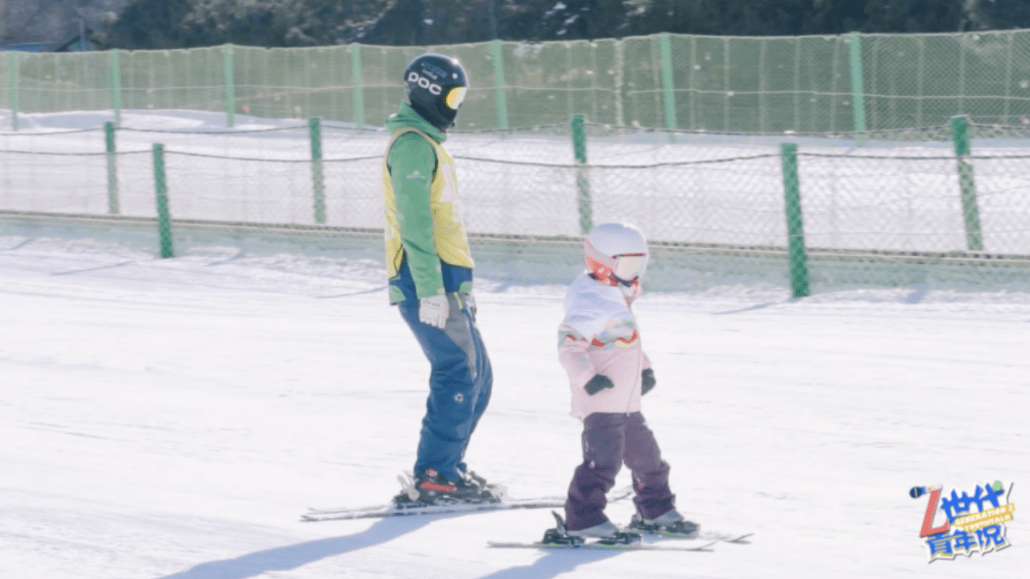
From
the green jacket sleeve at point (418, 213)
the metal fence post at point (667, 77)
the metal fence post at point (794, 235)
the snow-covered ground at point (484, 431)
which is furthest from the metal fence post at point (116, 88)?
the green jacket sleeve at point (418, 213)

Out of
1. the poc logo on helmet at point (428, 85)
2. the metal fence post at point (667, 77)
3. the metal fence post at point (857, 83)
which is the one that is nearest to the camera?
the poc logo on helmet at point (428, 85)

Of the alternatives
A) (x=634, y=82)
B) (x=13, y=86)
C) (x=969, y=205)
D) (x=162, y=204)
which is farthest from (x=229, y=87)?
(x=969, y=205)

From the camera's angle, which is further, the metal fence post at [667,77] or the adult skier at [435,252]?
the metal fence post at [667,77]

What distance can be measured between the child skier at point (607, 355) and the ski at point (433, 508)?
0.69 meters

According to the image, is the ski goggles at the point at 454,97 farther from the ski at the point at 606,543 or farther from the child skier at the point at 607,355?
the ski at the point at 606,543

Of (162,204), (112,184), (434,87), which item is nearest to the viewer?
(434,87)

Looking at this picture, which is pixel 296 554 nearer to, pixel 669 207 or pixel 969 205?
pixel 969 205

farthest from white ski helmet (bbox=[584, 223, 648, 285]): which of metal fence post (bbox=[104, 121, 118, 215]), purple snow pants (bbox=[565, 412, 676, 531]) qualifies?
metal fence post (bbox=[104, 121, 118, 215])

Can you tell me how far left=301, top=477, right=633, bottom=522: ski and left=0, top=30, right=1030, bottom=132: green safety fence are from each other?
17.3 metres

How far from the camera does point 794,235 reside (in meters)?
10.4

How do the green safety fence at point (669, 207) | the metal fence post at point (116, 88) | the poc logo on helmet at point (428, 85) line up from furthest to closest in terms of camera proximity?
the metal fence post at point (116, 88) < the green safety fence at point (669, 207) < the poc logo on helmet at point (428, 85)

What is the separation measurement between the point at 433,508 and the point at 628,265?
1.39 m

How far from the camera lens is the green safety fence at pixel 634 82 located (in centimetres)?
2152

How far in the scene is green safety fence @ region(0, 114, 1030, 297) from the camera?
33.7 ft
